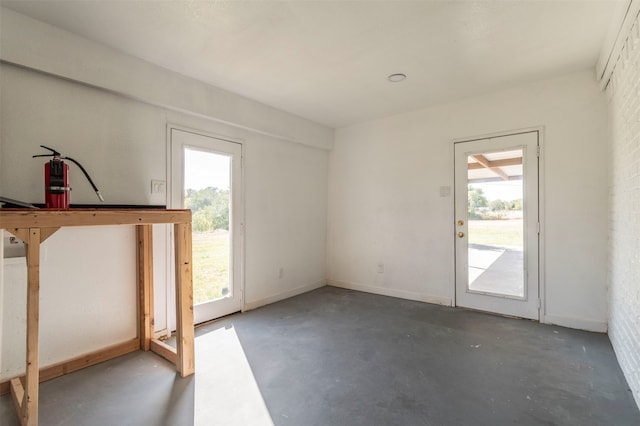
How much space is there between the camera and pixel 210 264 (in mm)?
3420

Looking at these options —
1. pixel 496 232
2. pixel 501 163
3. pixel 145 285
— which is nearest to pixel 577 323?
pixel 496 232

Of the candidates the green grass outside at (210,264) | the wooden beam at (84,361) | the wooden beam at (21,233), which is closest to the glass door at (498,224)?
the green grass outside at (210,264)

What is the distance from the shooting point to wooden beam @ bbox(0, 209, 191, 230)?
160 centimetres

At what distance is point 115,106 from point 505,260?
4292 millimetres

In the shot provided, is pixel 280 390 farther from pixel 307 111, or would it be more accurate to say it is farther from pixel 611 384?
pixel 307 111

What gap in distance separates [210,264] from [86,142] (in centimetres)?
163

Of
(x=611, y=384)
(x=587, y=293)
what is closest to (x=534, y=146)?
(x=587, y=293)

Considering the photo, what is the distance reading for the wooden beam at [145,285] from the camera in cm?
271

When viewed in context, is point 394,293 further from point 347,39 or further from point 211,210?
point 347,39

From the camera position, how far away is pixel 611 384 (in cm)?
211

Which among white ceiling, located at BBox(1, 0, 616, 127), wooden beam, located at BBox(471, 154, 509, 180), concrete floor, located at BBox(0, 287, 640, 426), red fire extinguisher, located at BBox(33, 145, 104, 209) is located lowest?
concrete floor, located at BBox(0, 287, 640, 426)

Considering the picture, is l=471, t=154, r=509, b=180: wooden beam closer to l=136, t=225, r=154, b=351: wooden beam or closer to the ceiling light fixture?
the ceiling light fixture

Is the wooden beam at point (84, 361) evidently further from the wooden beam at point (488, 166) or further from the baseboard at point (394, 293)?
the wooden beam at point (488, 166)

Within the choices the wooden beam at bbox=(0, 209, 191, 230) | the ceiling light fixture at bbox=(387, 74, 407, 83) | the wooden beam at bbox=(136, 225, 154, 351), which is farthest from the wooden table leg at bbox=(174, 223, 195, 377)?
Answer: the ceiling light fixture at bbox=(387, 74, 407, 83)
